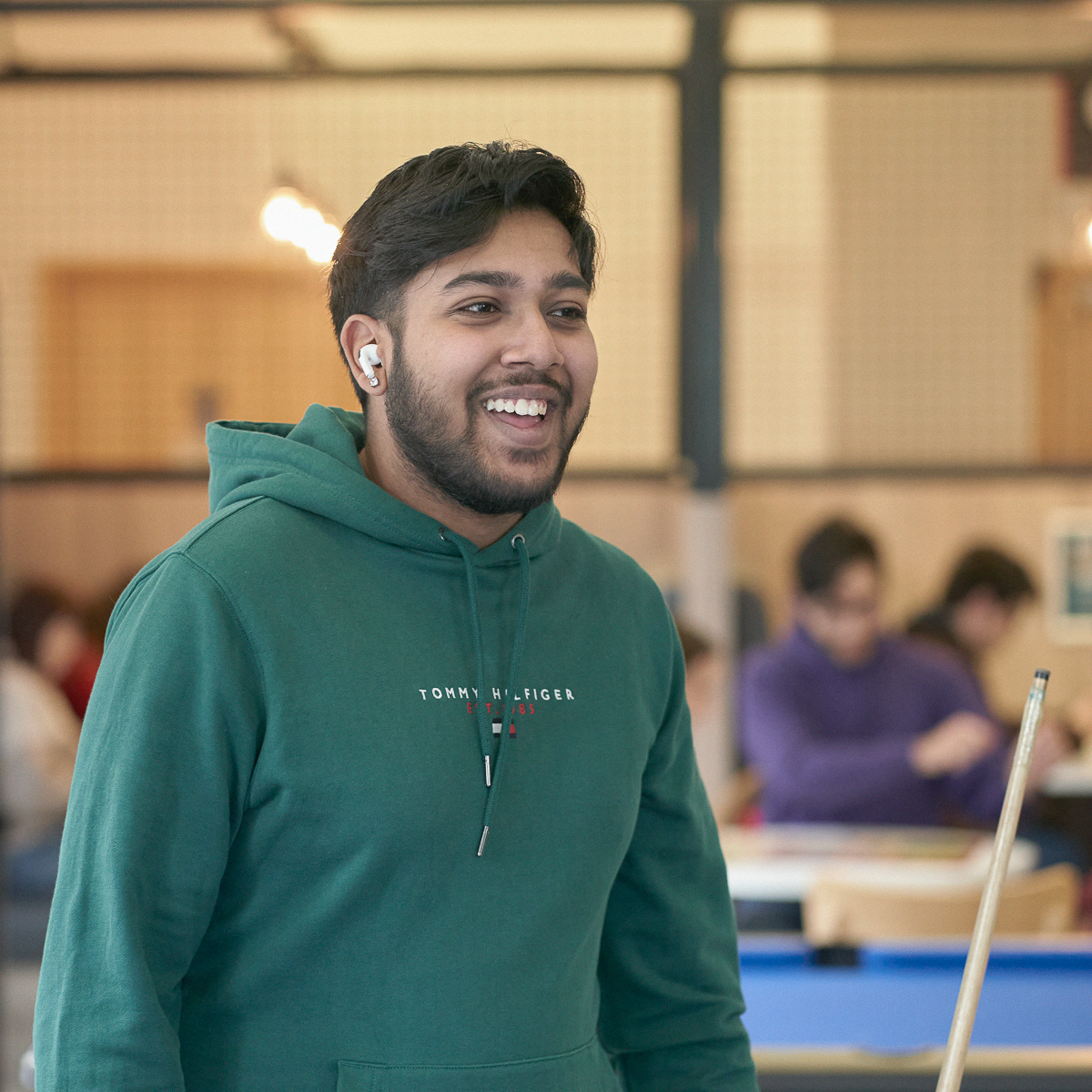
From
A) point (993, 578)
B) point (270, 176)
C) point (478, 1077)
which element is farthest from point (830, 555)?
point (270, 176)

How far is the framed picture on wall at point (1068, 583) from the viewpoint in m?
5.27

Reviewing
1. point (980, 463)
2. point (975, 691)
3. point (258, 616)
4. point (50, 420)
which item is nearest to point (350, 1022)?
point (258, 616)

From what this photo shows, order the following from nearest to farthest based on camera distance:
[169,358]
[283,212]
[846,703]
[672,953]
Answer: [672,953]
[846,703]
[283,212]
[169,358]

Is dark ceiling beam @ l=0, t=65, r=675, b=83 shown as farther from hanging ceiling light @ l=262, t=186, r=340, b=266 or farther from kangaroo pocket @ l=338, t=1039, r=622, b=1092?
kangaroo pocket @ l=338, t=1039, r=622, b=1092

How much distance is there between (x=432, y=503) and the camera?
3.80ft

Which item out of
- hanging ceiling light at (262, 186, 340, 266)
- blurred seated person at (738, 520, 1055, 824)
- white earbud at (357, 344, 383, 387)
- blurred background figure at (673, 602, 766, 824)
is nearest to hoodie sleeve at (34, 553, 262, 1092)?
white earbud at (357, 344, 383, 387)

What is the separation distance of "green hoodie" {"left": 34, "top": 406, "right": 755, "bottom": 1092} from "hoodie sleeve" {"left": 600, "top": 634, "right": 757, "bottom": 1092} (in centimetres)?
6

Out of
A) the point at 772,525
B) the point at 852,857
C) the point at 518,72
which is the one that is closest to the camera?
the point at 852,857

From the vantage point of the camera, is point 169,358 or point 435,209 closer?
point 435,209

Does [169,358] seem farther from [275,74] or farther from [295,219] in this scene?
[295,219]

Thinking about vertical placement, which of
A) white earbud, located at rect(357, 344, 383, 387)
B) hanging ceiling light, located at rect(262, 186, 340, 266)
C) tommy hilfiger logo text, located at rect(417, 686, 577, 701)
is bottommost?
tommy hilfiger logo text, located at rect(417, 686, 577, 701)

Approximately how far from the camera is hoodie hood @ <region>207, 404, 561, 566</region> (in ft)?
3.61

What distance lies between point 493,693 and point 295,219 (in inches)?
121

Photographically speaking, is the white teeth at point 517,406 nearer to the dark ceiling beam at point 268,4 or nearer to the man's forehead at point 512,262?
the man's forehead at point 512,262
